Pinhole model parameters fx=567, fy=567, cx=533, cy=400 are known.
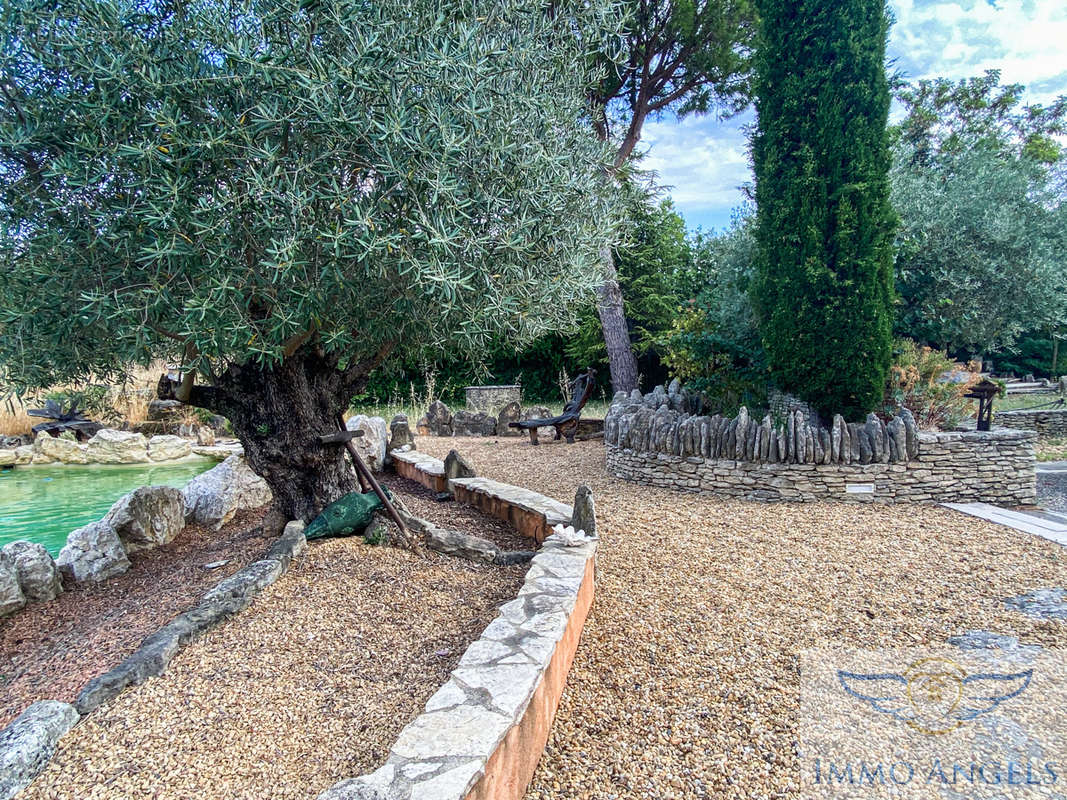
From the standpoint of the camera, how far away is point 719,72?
10.9 m

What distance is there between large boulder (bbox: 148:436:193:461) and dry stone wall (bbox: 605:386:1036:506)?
9313 millimetres

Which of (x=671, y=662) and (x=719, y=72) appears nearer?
(x=671, y=662)

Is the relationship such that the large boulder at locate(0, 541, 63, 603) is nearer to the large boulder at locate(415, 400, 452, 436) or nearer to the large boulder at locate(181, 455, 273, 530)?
the large boulder at locate(181, 455, 273, 530)

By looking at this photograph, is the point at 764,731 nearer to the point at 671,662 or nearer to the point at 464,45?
the point at 671,662

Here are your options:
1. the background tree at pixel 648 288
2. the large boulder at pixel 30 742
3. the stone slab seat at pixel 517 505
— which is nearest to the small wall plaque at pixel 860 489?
the stone slab seat at pixel 517 505

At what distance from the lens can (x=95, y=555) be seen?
161 inches

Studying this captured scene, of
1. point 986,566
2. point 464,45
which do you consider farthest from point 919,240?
point 464,45

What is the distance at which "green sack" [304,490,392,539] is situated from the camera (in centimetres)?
393

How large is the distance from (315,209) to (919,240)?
31.2 feet

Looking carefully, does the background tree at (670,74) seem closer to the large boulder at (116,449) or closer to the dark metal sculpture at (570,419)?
the dark metal sculpture at (570,419)

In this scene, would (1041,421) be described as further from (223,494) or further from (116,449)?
(116,449)

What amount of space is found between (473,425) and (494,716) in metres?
9.35

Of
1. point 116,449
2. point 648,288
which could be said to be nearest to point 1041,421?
point 648,288

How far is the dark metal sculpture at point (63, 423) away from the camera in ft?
37.5
